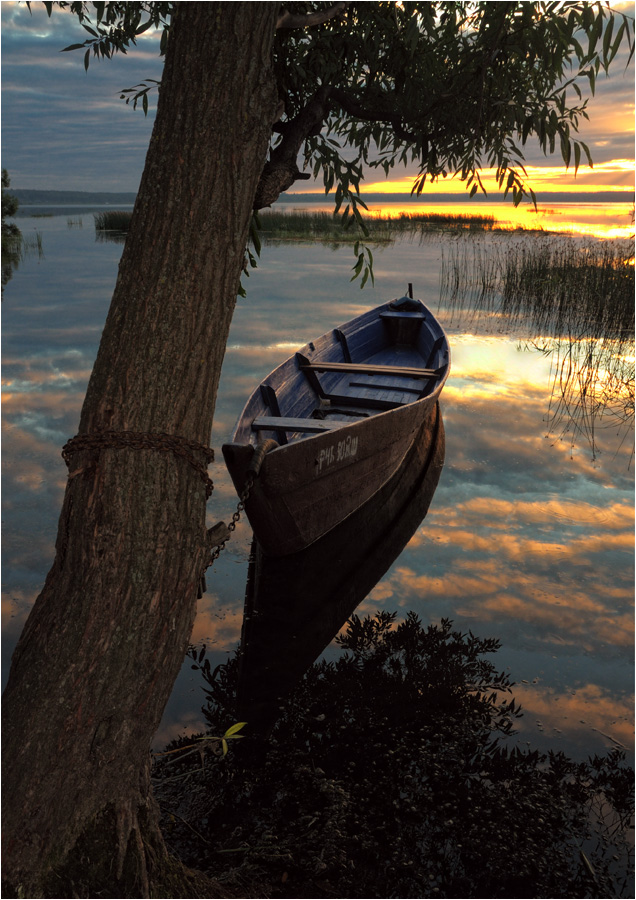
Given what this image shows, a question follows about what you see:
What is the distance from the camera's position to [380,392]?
7.83m

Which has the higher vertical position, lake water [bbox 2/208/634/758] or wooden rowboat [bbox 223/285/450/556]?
wooden rowboat [bbox 223/285/450/556]

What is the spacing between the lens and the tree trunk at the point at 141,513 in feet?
6.69

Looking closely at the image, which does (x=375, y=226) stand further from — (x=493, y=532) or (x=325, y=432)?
(x=325, y=432)

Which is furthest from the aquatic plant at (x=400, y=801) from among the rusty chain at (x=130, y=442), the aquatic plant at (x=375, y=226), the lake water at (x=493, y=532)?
the aquatic plant at (x=375, y=226)

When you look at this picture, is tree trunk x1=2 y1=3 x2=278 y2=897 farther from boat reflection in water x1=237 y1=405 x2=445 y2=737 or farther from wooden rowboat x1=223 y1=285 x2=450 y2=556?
wooden rowboat x1=223 y1=285 x2=450 y2=556

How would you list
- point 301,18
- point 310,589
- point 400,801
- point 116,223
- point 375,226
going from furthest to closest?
point 375,226, point 116,223, point 310,589, point 301,18, point 400,801

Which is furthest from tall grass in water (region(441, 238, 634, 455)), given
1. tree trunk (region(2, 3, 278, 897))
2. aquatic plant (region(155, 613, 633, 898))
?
tree trunk (region(2, 3, 278, 897))

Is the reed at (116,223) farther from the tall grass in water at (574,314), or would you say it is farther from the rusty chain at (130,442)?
the rusty chain at (130,442)

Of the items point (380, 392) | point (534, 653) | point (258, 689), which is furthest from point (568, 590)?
point (380, 392)

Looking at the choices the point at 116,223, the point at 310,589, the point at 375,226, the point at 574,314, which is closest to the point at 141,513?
the point at 310,589

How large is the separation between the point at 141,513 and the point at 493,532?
4.26 metres

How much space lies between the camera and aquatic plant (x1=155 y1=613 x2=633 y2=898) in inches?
105

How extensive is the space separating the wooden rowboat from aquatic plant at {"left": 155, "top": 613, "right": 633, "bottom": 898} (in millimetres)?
1231

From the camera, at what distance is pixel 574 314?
42.7 feet
